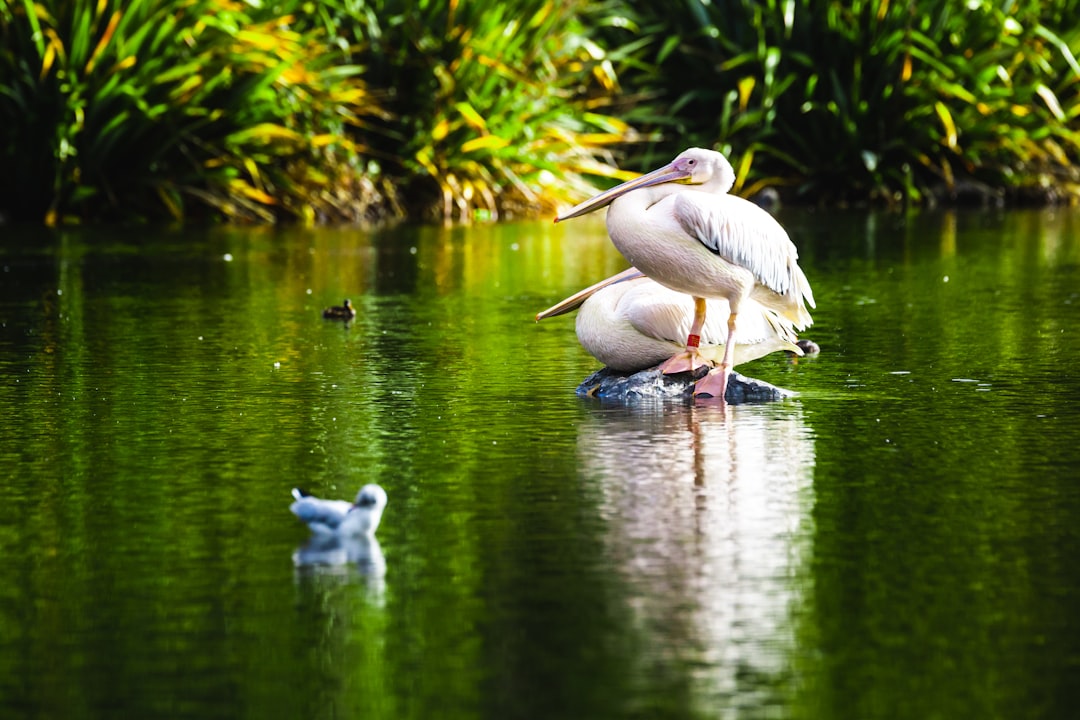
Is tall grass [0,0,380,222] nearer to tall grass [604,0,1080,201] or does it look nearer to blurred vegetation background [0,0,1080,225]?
blurred vegetation background [0,0,1080,225]

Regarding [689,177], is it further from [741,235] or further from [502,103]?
[502,103]

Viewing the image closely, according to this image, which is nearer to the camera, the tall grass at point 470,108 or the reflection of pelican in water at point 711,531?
the reflection of pelican in water at point 711,531

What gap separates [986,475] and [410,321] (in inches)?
233

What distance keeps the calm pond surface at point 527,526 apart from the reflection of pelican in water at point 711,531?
17 millimetres

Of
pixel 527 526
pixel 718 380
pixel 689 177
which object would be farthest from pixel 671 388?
pixel 527 526

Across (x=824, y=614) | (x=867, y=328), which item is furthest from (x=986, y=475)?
(x=867, y=328)

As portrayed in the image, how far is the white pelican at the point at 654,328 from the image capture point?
29.5 ft

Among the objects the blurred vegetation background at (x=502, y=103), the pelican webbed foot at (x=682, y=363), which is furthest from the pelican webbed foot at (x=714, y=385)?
the blurred vegetation background at (x=502, y=103)

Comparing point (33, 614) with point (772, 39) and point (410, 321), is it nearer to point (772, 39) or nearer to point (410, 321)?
point (410, 321)

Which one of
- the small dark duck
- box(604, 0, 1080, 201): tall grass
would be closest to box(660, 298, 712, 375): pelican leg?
the small dark duck

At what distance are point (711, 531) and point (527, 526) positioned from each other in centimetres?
53

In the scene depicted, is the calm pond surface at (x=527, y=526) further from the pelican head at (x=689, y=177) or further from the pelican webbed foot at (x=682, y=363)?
the pelican head at (x=689, y=177)

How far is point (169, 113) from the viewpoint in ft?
69.4

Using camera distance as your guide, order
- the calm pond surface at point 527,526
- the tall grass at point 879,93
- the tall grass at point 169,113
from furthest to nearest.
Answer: the tall grass at point 879,93 → the tall grass at point 169,113 → the calm pond surface at point 527,526
